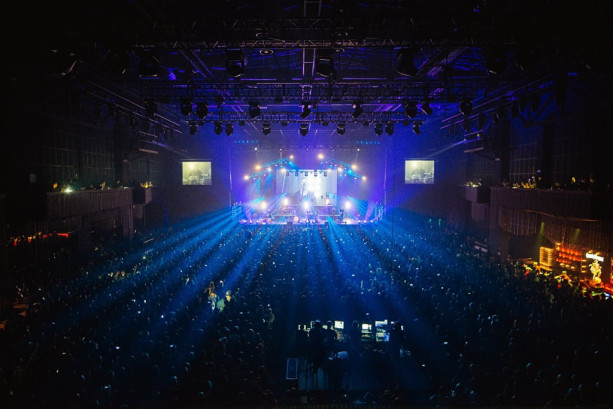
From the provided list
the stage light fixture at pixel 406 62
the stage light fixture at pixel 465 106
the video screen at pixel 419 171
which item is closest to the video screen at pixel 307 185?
the video screen at pixel 419 171

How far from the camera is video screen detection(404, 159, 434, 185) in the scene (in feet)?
84.3

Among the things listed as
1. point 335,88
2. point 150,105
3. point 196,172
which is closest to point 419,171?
point 335,88

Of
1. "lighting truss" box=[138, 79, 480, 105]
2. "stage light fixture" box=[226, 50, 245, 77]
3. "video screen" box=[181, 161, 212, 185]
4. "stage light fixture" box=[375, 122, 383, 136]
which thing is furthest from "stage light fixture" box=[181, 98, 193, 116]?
"video screen" box=[181, 161, 212, 185]

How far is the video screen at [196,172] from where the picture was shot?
2683 centimetres

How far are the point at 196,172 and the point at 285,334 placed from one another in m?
20.3

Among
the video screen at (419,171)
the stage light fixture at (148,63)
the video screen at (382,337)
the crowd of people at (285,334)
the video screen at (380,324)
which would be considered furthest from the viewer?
the video screen at (419,171)

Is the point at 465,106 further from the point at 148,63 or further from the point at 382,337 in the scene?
the point at 148,63

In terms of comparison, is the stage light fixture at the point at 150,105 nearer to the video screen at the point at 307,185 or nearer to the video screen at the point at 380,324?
the video screen at the point at 380,324

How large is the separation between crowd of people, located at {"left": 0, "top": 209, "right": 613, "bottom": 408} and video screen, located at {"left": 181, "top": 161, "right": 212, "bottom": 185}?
43.9 ft

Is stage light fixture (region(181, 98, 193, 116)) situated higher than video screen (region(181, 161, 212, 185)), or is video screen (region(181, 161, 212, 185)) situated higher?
stage light fixture (region(181, 98, 193, 116))

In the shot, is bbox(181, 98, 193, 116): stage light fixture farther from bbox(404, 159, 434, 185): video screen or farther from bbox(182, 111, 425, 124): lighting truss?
bbox(404, 159, 434, 185): video screen

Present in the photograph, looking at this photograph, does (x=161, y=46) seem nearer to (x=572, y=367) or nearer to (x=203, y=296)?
(x=203, y=296)

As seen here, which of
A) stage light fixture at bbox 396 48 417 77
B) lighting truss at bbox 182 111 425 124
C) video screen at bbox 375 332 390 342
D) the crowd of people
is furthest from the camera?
lighting truss at bbox 182 111 425 124

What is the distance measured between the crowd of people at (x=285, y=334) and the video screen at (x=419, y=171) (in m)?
12.4
